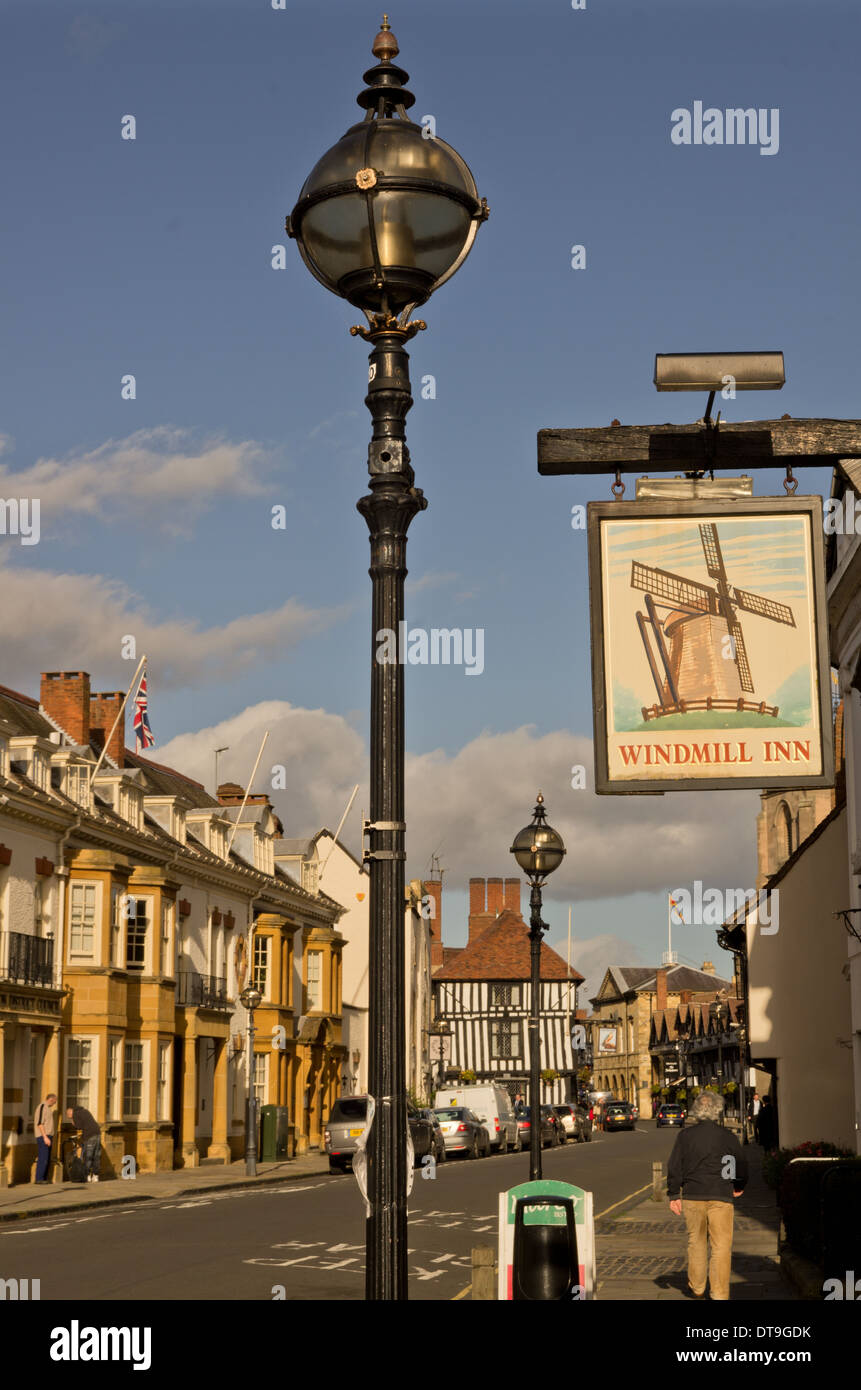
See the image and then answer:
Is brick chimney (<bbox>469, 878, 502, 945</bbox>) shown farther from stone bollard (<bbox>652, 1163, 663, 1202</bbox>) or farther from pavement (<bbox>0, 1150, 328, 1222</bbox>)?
stone bollard (<bbox>652, 1163, 663, 1202</bbox>)

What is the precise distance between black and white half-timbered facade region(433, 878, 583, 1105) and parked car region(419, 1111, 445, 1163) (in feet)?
130

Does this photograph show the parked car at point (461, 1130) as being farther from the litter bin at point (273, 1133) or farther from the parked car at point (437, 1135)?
the litter bin at point (273, 1133)

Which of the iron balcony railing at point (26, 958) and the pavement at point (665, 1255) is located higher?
the iron balcony railing at point (26, 958)

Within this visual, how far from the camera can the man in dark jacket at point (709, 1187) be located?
1270 centimetres

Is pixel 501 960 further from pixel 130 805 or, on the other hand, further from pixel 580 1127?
pixel 130 805

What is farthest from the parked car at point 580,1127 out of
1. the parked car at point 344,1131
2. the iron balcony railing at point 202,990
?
the parked car at point 344,1131

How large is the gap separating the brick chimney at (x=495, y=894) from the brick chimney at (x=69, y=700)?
→ 6528cm

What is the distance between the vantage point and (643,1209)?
82.4ft

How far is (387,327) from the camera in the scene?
273 inches

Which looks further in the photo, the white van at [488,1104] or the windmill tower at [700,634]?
the white van at [488,1104]

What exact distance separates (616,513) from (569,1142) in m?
61.5

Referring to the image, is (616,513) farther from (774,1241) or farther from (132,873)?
(132,873)

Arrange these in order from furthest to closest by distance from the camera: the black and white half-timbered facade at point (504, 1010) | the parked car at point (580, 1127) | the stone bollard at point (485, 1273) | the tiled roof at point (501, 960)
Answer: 1. the tiled roof at point (501, 960)
2. the black and white half-timbered facade at point (504, 1010)
3. the parked car at point (580, 1127)
4. the stone bollard at point (485, 1273)
